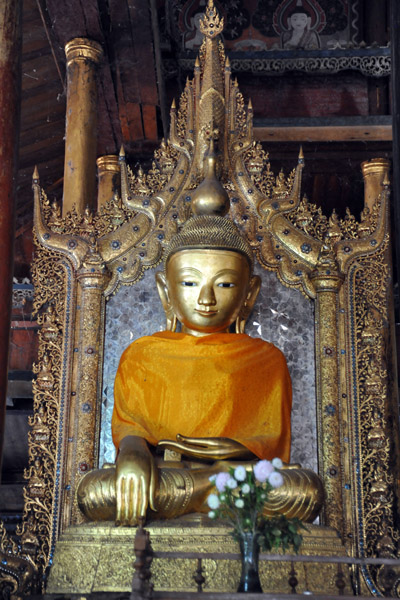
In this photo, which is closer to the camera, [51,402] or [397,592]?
[397,592]

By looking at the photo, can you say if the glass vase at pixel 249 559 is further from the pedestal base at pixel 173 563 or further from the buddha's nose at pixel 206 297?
the buddha's nose at pixel 206 297

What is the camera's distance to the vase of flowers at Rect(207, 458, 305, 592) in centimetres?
321

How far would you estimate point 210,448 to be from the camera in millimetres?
4207

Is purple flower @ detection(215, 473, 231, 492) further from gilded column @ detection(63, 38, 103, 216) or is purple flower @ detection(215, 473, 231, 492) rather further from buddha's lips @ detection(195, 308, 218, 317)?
gilded column @ detection(63, 38, 103, 216)

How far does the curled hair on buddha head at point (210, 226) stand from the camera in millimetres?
4715

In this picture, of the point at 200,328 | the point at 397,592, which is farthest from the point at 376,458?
the point at 200,328

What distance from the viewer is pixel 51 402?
4.71 metres

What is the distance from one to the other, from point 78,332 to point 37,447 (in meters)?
0.66

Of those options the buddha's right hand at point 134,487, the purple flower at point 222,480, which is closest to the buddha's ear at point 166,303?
the buddha's right hand at point 134,487

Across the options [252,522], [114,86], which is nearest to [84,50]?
[114,86]

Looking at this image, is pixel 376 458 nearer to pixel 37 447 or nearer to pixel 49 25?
pixel 37 447

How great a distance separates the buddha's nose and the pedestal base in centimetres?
113

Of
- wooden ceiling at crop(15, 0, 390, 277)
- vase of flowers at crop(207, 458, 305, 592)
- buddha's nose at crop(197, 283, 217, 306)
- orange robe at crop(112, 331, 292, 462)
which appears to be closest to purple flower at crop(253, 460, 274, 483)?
vase of flowers at crop(207, 458, 305, 592)

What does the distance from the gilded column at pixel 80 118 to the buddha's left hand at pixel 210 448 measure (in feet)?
11.1
